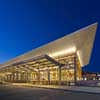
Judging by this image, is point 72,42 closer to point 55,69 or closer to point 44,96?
point 55,69

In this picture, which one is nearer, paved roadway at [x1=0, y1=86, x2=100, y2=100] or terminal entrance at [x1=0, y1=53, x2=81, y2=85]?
paved roadway at [x1=0, y1=86, x2=100, y2=100]

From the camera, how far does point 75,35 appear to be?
24.9m

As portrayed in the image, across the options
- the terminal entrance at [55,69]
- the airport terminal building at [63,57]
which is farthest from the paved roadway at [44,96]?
the terminal entrance at [55,69]

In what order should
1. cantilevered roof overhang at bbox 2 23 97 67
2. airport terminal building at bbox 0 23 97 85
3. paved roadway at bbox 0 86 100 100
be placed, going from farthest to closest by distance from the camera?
1. airport terminal building at bbox 0 23 97 85
2. cantilevered roof overhang at bbox 2 23 97 67
3. paved roadway at bbox 0 86 100 100

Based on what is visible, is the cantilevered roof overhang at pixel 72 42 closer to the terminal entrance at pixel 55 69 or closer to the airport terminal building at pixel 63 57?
the airport terminal building at pixel 63 57

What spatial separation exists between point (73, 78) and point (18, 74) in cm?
2384

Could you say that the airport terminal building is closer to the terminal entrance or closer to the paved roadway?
the terminal entrance

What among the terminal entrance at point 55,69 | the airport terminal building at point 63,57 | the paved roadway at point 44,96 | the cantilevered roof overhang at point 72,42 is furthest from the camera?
the terminal entrance at point 55,69

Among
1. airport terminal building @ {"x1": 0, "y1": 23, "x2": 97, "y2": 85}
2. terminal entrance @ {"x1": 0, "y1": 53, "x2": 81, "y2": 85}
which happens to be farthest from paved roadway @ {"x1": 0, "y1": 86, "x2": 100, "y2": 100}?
terminal entrance @ {"x1": 0, "y1": 53, "x2": 81, "y2": 85}

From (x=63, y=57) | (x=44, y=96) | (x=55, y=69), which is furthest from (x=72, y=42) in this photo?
(x=44, y=96)

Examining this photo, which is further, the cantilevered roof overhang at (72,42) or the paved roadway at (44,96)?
the cantilevered roof overhang at (72,42)

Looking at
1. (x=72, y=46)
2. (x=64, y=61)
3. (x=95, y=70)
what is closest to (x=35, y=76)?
(x=64, y=61)

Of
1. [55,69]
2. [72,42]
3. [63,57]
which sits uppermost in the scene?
[72,42]

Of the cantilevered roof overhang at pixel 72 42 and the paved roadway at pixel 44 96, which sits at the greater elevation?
the cantilevered roof overhang at pixel 72 42
